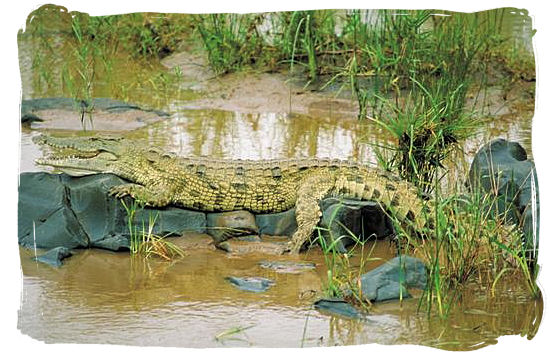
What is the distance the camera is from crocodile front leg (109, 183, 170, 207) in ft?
20.0

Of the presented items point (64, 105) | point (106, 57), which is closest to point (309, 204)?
point (64, 105)

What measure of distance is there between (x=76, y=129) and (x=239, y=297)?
3.05 meters

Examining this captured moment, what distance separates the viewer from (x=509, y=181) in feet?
19.5

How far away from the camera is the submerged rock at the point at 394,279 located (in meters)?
5.11

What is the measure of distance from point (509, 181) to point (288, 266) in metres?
1.35

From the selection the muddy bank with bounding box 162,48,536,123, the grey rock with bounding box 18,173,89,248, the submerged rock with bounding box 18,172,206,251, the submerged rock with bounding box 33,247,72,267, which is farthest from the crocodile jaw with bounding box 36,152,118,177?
the muddy bank with bounding box 162,48,536,123

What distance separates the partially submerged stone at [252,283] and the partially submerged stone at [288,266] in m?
0.19

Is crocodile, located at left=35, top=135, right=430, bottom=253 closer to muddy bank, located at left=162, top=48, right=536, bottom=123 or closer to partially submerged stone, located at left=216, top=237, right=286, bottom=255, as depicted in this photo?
partially submerged stone, located at left=216, top=237, right=286, bottom=255

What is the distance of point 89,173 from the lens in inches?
247

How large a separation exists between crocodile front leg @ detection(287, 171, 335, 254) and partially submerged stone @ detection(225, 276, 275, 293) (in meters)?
0.50

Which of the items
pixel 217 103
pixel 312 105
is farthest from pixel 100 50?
pixel 312 105

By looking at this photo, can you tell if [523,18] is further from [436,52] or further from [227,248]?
[227,248]

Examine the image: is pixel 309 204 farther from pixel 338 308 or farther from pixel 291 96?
pixel 291 96

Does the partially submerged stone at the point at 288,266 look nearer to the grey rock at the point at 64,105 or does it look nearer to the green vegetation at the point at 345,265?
the green vegetation at the point at 345,265
